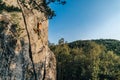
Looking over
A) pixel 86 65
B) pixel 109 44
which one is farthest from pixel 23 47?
pixel 109 44

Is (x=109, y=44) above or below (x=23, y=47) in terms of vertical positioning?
above

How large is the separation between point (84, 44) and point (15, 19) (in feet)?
233

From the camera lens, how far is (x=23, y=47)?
50.3 m

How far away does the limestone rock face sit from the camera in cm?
4636

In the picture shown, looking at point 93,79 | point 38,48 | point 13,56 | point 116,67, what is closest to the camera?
point 13,56

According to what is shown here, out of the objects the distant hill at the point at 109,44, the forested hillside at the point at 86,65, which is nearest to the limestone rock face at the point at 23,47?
the forested hillside at the point at 86,65

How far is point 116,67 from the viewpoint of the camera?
97.3 meters

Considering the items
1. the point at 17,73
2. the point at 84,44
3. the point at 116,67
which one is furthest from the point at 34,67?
the point at 84,44

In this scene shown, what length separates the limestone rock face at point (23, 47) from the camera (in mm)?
46359

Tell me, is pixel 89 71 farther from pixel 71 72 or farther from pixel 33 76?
pixel 33 76

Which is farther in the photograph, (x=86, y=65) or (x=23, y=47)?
(x=86, y=65)

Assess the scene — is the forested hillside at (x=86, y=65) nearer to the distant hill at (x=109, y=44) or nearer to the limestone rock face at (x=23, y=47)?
the distant hill at (x=109, y=44)

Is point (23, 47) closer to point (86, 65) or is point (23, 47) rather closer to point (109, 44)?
point (86, 65)

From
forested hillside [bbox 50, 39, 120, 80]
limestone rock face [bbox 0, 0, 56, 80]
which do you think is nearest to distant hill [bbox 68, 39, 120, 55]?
forested hillside [bbox 50, 39, 120, 80]
